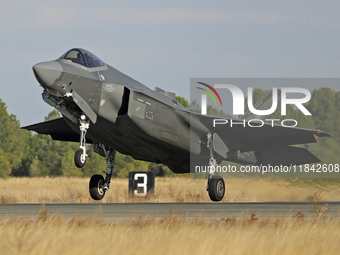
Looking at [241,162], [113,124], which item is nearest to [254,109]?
[241,162]

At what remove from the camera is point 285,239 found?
7398mm

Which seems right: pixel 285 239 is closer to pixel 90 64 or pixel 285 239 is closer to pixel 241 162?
pixel 90 64

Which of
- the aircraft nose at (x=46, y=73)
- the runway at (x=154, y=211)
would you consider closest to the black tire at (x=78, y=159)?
the runway at (x=154, y=211)

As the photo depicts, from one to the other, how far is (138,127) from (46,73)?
3.64 metres

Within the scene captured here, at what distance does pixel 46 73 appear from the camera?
14.3 meters

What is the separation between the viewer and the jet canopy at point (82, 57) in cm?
1554

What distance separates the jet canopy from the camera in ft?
51.0

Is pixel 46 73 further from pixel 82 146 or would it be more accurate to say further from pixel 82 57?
pixel 82 146

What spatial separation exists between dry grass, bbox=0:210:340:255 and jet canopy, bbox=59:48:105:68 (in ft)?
23.7

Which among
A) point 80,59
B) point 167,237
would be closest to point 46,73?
point 80,59

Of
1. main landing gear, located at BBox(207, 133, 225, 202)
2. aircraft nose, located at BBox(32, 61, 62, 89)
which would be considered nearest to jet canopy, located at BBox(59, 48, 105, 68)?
aircraft nose, located at BBox(32, 61, 62, 89)

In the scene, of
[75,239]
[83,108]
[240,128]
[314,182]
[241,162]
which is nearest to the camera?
[75,239]

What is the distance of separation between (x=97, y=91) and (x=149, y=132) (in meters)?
2.33

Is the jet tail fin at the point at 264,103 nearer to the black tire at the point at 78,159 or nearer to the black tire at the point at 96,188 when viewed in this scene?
the black tire at the point at 96,188
